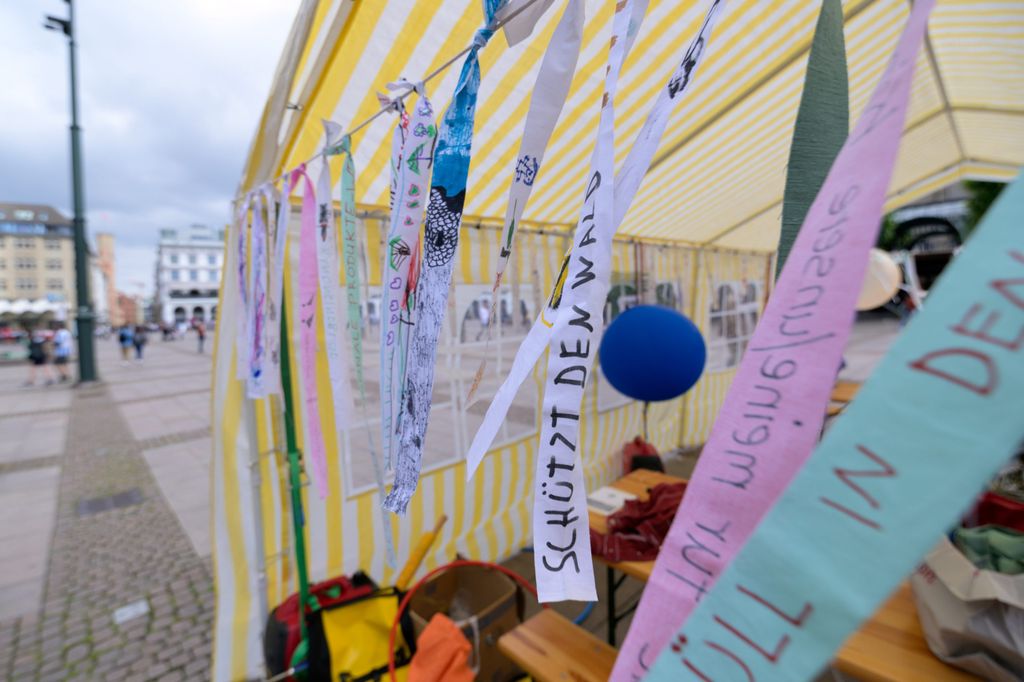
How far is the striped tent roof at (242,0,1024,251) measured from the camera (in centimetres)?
170

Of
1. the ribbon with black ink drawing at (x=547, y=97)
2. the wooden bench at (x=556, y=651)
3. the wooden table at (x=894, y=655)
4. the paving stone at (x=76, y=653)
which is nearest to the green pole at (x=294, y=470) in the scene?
the wooden bench at (x=556, y=651)

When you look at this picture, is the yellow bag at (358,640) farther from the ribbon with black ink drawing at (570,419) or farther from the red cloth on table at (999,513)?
the red cloth on table at (999,513)

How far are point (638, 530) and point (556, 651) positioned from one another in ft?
2.03

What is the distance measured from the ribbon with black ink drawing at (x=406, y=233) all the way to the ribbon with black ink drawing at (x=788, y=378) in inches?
29.6

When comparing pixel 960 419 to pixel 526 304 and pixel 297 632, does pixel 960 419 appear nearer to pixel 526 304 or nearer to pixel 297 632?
pixel 297 632

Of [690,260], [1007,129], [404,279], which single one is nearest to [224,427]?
[404,279]

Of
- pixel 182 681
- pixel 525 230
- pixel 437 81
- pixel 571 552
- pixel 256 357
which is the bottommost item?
pixel 182 681

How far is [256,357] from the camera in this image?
82.6 inches

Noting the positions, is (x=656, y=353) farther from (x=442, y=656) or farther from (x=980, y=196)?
(x=980, y=196)

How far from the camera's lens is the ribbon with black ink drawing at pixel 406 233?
1129mm

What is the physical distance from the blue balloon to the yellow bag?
1877mm

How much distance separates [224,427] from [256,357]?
0.82 m

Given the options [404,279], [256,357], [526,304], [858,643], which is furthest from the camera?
[526,304]

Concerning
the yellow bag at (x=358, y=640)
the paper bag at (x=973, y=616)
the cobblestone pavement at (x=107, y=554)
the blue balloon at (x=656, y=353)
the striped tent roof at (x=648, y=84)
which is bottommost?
the cobblestone pavement at (x=107, y=554)
